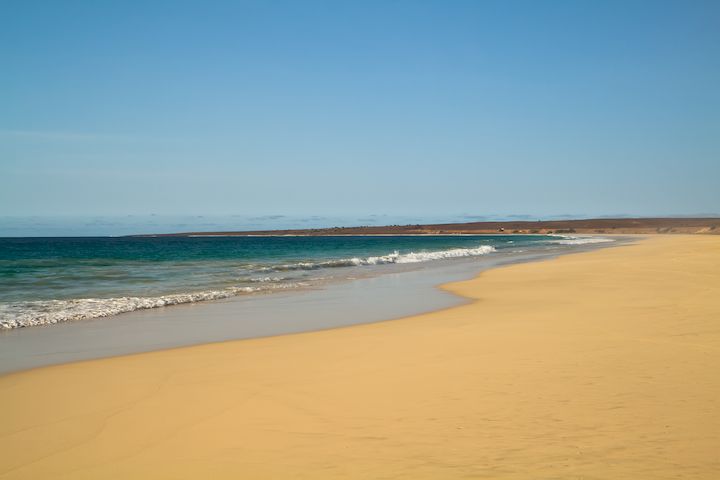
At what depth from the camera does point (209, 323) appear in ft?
40.9

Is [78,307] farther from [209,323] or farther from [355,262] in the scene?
[355,262]

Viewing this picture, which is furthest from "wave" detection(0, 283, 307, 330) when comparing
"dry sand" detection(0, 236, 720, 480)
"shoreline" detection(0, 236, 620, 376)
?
"dry sand" detection(0, 236, 720, 480)

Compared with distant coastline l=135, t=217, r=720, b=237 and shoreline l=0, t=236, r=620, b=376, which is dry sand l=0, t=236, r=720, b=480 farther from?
Result: distant coastline l=135, t=217, r=720, b=237

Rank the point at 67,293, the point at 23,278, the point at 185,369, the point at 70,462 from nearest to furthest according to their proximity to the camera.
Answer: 1. the point at 70,462
2. the point at 185,369
3. the point at 67,293
4. the point at 23,278

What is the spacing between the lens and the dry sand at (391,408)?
4.54 meters

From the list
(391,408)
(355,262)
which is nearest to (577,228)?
(355,262)

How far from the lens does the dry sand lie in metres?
4.54

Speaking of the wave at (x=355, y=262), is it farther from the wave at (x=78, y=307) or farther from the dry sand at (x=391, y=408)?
the dry sand at (x=391, y=408)

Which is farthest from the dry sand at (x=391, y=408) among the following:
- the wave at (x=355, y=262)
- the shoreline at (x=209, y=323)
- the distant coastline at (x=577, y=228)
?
the distant coastline at (x=577, y=228)

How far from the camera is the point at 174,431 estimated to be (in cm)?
540

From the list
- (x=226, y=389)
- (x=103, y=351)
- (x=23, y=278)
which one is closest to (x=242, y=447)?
(x=226, y=389)

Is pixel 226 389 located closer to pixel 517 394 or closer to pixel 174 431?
pixel 174 431

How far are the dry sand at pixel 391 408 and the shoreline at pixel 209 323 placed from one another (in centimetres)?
95

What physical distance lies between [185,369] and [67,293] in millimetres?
13183
